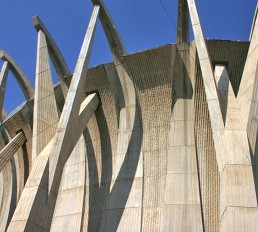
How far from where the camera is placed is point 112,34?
64.6 feet

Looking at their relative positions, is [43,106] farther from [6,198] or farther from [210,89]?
[6,198]

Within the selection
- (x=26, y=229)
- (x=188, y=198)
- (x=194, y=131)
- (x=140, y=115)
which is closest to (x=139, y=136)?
(x=140, y=115)

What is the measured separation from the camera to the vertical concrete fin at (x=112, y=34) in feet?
63.1

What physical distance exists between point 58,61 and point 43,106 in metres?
5.05

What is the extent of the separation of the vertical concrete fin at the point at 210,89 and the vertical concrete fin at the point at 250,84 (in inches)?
36.5

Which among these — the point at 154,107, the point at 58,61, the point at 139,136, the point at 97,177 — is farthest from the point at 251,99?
the point at 58,61

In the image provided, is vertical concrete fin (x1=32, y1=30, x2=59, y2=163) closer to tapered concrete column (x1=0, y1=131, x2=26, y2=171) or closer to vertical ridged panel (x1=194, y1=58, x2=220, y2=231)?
tapered concrete column (x1=0, y1=131, x2=26, y2=171)

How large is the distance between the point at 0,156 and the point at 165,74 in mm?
7680

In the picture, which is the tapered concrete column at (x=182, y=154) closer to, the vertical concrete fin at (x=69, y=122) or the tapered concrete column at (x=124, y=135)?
the tapered concrete column at (x=124, y=135)

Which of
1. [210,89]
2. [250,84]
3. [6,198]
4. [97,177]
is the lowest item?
[97,177]

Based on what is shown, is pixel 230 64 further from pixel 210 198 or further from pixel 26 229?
pixel 26 229

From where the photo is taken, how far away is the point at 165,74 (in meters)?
18.1

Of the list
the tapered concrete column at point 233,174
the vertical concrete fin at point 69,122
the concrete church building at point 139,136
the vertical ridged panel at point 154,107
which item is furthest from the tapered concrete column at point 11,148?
the tapered concrete column at point 233,174

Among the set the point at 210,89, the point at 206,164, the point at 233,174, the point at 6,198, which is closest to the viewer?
the point at 233,174
